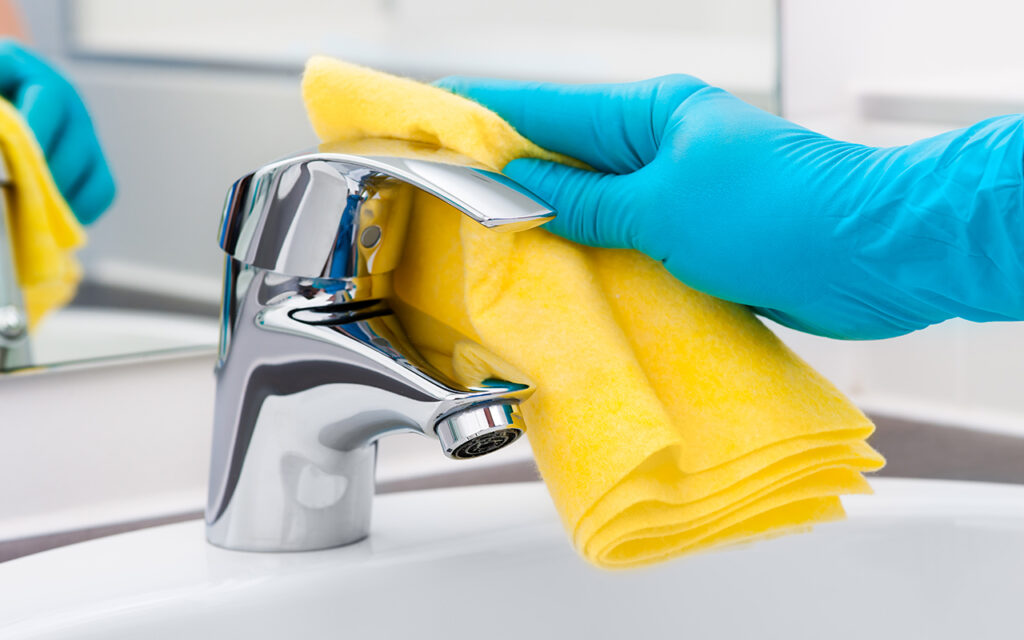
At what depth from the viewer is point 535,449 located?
456mm

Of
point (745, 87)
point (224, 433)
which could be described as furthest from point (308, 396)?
point (745, 87)

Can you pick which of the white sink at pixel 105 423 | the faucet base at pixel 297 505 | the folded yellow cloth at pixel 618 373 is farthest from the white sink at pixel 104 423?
the folded yellow cloth at pixel 618 373

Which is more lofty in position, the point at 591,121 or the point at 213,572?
the point at 591,121

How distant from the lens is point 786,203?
0.40 meters

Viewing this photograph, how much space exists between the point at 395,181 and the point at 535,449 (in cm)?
12

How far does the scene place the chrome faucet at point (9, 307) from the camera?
585 millimetres

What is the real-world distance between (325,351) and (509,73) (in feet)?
1.34

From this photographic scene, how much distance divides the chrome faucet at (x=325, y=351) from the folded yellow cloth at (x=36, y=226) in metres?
0.16

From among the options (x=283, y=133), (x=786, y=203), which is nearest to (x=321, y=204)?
(x=786, y=203)

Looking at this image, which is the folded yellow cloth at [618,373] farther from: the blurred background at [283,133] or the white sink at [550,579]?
the blurred background at [283,133]

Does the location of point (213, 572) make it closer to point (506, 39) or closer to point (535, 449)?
point (535, 449)

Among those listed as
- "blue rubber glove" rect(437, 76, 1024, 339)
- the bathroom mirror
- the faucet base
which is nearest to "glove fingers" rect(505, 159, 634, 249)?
"blue rubber glove" rect(437, 76, 1024, 339)

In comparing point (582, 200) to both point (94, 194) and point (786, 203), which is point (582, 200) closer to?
point (786, 203)

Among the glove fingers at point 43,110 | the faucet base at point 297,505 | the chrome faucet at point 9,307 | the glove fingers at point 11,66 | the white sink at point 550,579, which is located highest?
the glove fingers at point 11,66
